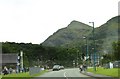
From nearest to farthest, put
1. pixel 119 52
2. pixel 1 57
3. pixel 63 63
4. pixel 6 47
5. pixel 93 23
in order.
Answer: pixel 93 23, pixel 119 52, pixel 1 57, pixel 6 47, pixel 63 63

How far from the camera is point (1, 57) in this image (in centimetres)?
12506

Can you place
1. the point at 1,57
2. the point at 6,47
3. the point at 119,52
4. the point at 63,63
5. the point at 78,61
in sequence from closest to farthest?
the point at 119,52
the point at 1,57
the point at 6,47
the point at 63,63
the point at 78,61

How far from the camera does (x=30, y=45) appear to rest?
178 metres

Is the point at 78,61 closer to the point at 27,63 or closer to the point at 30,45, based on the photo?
the point at 30,45

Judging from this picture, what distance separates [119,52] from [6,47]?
57.7 meters

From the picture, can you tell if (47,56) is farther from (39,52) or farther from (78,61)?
(78,61)

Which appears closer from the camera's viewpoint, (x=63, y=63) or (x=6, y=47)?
(x=6, y=47)

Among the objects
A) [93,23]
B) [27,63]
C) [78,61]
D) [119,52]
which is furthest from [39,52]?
[93,23]

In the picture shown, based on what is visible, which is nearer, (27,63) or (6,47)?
(27,63)

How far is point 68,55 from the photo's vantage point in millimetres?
171250

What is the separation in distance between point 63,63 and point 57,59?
5.02m

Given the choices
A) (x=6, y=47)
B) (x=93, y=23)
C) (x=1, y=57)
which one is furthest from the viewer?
(x=6, y=47)

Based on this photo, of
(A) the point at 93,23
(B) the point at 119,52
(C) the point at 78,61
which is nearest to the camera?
(A) the point at 93,23

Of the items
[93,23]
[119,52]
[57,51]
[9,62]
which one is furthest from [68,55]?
[93,23]
